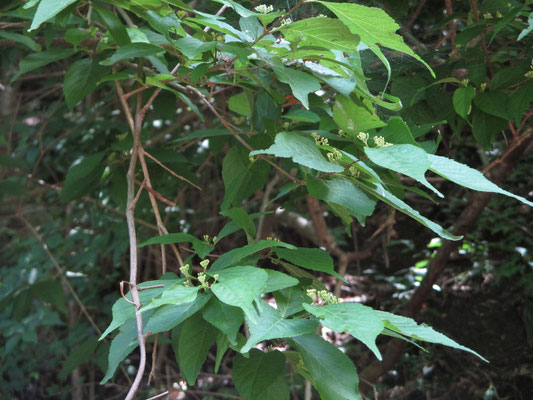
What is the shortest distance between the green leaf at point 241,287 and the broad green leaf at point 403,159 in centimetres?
21

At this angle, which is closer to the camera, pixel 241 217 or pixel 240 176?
pixel 241 217

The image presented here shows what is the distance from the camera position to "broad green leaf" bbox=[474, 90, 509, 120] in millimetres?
1316

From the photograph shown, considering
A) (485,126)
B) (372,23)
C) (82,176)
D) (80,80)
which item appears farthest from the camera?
(82,176)

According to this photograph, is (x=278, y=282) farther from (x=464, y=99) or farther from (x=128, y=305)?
(x=464, y=99)

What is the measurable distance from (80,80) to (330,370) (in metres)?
0.83

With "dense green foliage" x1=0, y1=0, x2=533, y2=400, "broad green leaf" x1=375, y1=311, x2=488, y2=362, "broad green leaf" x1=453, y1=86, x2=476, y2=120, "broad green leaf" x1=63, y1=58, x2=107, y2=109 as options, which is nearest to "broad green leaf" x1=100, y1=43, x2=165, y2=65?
"dense green foliage" x1=0, y1=0, x2=533, y2=400

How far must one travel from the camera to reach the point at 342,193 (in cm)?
86

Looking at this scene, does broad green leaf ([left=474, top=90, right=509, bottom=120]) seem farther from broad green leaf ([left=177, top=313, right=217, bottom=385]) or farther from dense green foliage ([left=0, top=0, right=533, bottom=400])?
broad green leaf ([left=177, top=313, right=217, bottom=385])

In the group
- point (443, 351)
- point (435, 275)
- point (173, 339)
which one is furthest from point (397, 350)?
point (173, 339)

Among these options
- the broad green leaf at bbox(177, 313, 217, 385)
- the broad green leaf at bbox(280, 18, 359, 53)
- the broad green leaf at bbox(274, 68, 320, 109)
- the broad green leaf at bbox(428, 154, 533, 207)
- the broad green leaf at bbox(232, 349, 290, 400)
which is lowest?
the broad green leaf at bbox(232, 349, 290, 400)

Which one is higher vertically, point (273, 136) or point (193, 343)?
point (273, 136)

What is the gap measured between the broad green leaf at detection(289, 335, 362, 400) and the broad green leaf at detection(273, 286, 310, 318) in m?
0.04

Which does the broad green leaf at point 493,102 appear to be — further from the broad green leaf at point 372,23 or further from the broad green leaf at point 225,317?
the broad green leaf at point 225,317

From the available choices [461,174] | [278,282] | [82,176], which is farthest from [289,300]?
[82,176]
